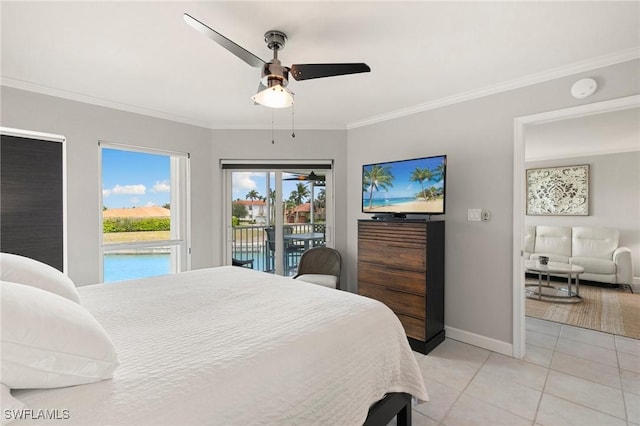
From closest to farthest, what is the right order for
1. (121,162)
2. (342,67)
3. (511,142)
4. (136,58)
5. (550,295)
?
(342,67) → (136,58) → (511,142) → (121,162) → (550,295)

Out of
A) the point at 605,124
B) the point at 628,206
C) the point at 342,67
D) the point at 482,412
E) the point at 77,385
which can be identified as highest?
the point at 605,124

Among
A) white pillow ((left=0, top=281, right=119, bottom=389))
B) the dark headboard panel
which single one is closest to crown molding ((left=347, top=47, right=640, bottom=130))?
white pillow ((left=0, top=281, right=119, bottom=389))

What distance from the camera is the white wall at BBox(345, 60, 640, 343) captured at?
275 cm

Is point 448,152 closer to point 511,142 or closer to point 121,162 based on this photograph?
point 511,142

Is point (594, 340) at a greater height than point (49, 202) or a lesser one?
lesser

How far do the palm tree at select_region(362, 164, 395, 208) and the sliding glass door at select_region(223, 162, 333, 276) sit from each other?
795 millimetres

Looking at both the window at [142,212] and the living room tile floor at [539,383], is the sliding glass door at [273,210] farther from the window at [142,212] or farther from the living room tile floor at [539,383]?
the living room tile floor at [539,383]

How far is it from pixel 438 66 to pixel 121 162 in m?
3.45

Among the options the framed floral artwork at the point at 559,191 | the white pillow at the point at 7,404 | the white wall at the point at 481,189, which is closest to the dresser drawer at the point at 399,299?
the white wall at the point at 481,189

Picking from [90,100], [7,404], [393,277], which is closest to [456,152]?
[393,277]

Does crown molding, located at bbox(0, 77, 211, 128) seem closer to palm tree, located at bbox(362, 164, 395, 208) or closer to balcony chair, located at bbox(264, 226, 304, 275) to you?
balcony chair, located at bbox(264, 226, 304, 275)

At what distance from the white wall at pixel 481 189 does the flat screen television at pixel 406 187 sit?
34 centimetres

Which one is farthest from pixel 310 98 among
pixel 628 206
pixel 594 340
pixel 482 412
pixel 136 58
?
pixel 628 206

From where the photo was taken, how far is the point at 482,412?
1.97 metres
